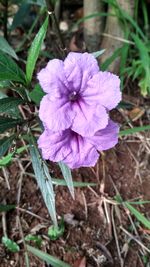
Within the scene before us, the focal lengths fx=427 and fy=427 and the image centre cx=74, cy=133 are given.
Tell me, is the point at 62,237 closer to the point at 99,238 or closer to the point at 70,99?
the point at 99,238

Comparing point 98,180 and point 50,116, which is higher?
point 50,116

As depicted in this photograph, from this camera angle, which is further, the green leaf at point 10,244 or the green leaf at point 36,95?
the green leaf at point 10,244

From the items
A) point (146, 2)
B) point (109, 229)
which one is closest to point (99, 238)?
point (109, 229)

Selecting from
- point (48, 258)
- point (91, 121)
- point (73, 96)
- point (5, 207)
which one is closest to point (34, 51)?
point (73, 96)

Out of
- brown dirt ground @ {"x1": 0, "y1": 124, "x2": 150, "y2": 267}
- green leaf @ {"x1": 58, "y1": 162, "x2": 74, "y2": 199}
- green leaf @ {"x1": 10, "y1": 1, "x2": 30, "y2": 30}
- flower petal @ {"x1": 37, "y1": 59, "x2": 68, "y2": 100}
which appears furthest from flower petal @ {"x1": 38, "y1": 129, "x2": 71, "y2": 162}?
green leaf @ {"x1": 10, "y1": 1, "x2": 30, "y2": 30}

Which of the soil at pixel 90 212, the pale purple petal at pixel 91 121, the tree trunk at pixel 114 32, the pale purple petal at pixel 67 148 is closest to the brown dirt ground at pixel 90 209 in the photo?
the soil at pixel 90 212

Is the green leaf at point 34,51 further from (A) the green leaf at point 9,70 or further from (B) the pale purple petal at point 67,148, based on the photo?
(B) the pale purple petal at point 67,148
